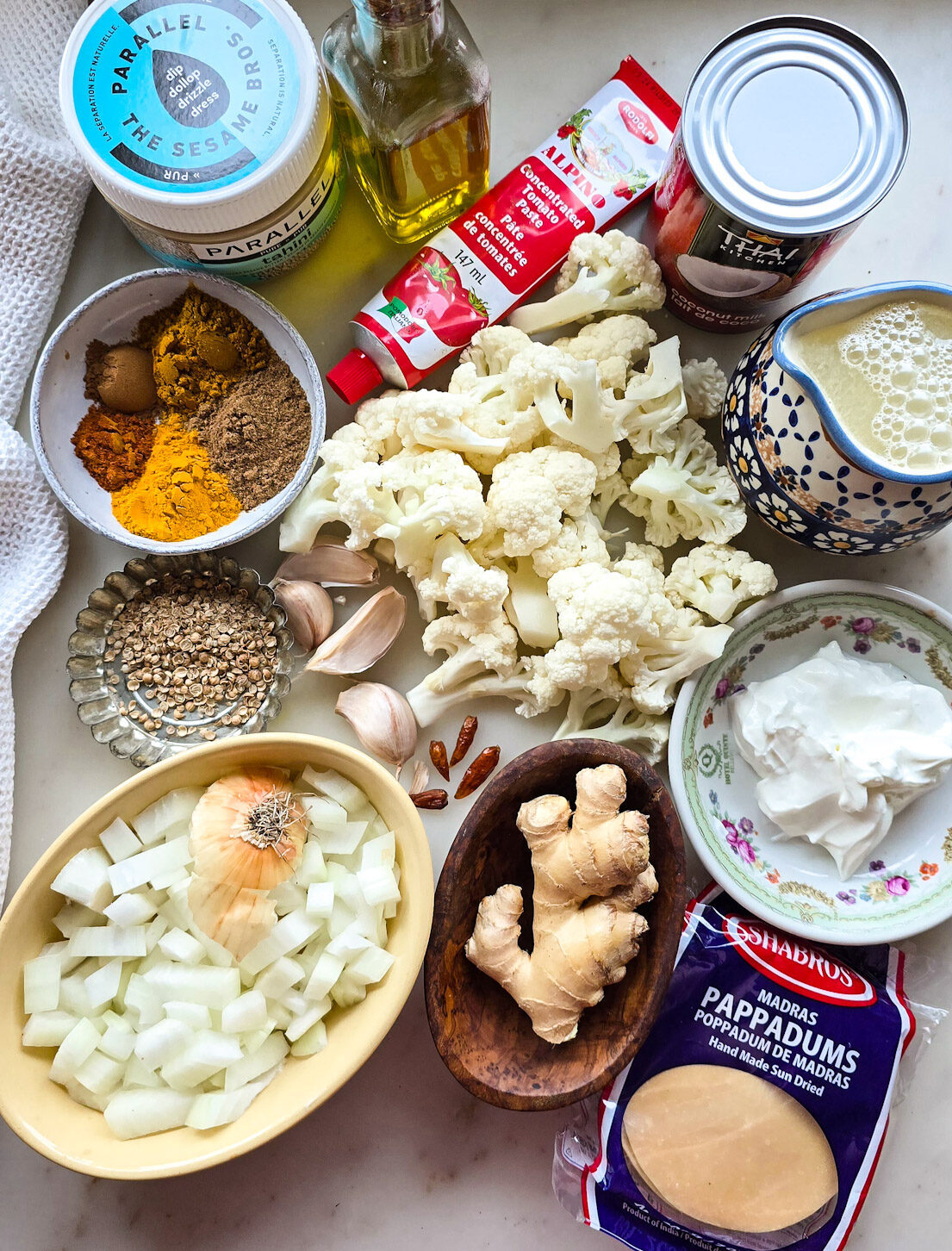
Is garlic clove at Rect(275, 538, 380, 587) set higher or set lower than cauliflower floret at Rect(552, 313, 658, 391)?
lower

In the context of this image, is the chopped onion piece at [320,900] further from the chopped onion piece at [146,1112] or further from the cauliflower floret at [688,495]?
the cauliflower floret at [688,495]

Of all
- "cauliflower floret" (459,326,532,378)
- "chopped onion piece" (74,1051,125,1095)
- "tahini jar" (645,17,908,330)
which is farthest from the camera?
"cauliflower floret" (459,326,532,378)

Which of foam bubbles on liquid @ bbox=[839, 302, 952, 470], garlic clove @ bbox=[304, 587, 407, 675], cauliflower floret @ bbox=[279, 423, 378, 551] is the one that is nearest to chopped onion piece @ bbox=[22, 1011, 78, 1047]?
garlic clove @ bbox=[304, 587, 407, 675]

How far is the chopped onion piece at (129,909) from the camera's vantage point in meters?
0.94

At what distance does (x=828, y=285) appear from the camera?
1.12 meters

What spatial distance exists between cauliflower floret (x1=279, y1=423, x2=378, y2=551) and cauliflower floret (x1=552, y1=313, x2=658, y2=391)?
8.8 inches

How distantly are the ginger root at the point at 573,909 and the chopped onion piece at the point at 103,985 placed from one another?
1.24 feet

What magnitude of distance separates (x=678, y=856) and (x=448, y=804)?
30 cm

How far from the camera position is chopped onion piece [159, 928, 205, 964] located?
96cm

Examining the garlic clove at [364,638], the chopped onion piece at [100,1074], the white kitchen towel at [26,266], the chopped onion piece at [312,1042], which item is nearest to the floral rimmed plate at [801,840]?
the garlic clove at [364,638]

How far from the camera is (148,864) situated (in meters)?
0.96

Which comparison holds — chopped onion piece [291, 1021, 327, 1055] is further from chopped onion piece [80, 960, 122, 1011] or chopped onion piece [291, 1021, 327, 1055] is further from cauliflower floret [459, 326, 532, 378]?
cauliflower floret [459, 326, 532, 378]

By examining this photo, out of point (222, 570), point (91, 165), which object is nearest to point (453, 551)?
point (222, 570)

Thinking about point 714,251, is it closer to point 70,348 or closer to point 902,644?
point 902,644
